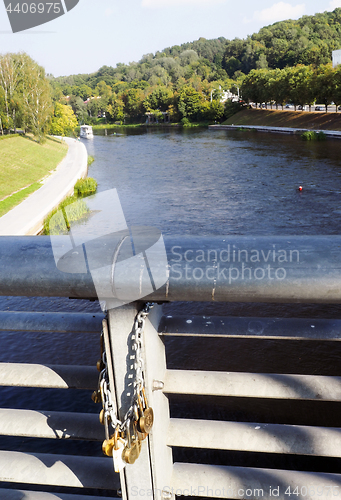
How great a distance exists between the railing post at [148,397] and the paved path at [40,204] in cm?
1309

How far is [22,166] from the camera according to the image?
2734 centimetres

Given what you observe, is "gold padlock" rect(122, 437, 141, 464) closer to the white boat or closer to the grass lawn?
the grass lawn

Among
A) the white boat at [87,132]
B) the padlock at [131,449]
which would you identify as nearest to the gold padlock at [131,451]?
the padlock at [131,449]

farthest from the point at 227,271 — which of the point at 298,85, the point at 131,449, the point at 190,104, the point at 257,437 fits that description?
the point at 190,104

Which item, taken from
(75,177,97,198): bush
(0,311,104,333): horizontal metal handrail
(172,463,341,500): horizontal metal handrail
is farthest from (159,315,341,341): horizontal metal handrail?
(75,177,97,198): bush

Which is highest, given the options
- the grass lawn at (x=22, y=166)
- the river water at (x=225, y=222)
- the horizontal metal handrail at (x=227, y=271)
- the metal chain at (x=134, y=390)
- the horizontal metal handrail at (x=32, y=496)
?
the horizontal metal handrail at (x=227, y=271)

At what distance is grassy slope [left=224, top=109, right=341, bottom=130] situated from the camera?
1720 inches

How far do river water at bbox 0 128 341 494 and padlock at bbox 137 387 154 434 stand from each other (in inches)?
158

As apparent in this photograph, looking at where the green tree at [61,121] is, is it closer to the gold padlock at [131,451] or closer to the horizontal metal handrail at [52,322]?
the horizontal metal handrail at [52,322]

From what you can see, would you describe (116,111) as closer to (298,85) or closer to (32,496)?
(298,85)

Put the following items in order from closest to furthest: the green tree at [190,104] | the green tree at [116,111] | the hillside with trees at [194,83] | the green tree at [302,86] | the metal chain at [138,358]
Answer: the metal chain at [138,358] < the hillside with trees at [194,83] < the green tree at [302,86] < the green tree at [190,104] < the green tree at [116,111]

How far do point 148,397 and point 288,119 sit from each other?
54.4m

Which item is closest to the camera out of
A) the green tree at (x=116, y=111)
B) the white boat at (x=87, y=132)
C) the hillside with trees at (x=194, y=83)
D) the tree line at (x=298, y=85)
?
the hillside with trees at (x=194, y=83)

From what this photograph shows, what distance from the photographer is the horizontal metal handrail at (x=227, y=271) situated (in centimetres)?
106
